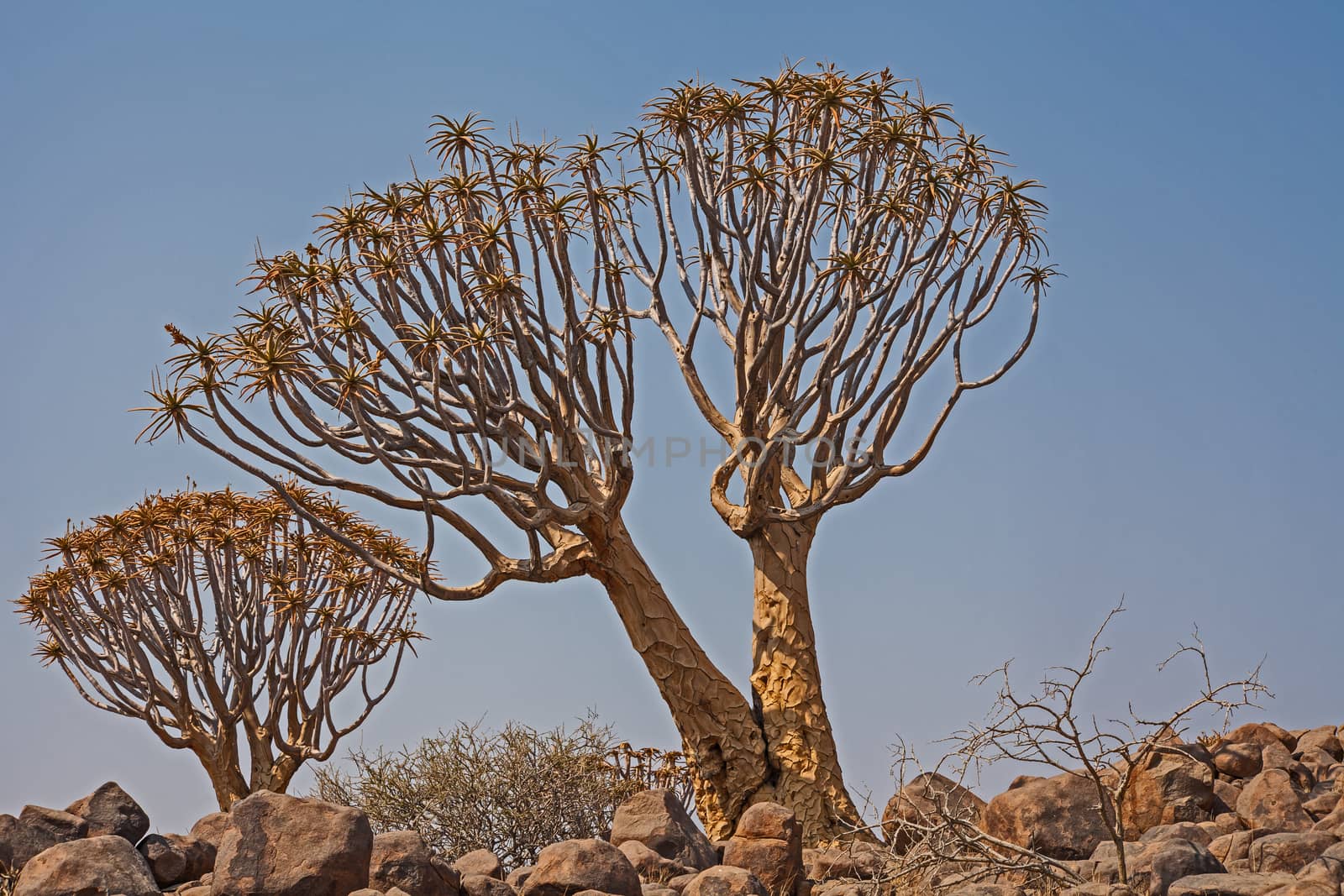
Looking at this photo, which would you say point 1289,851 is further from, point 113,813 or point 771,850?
point 113,813

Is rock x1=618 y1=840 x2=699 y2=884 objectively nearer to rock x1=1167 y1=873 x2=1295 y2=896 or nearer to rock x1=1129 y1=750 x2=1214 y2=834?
rock x1=1167 y1=873 x2=1295 y2=896

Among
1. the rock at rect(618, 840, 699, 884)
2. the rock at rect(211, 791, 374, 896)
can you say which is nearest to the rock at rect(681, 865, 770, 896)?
the rock at rect(618, 840, 699, 884)

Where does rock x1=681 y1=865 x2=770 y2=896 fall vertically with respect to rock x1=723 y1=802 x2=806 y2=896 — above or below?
below

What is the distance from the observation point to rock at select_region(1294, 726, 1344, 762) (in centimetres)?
1209

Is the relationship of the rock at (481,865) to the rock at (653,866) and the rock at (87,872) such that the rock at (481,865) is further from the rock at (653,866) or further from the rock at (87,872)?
the rock at (87,872)

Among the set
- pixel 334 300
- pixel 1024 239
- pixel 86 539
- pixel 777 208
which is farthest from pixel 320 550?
pixel 1024 239

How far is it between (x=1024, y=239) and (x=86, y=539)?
33.8 ft

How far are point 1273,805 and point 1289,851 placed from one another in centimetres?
201

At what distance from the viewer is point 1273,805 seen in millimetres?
9469

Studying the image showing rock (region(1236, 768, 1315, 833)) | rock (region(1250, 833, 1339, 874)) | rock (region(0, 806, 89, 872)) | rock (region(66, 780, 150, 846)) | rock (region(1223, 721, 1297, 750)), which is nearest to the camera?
rock (region(1250, 833, 1339, 874))

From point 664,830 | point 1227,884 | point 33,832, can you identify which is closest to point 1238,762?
point 1227,884

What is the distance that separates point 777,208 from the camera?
11938 millimetres

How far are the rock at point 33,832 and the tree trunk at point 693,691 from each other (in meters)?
4.35

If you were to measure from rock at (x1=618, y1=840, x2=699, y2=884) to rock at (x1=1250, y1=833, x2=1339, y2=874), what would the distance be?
11.5 ft
